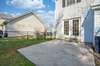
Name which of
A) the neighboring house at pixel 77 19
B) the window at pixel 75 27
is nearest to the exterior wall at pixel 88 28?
the neighboring house at pixel 77 19

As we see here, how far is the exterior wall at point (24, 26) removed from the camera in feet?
120

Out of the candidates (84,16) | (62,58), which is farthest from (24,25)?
(62,58)

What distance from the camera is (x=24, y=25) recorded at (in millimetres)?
38656

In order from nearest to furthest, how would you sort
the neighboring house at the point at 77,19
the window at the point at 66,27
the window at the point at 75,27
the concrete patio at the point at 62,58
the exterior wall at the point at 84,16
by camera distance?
1. the concrete patio at the point at 62,58
2. the neighboring house at the point at 77,19
3. the exterior wall at the point at 84,16
4. the window at the point at 75,27
5. the window at the point at 66,27

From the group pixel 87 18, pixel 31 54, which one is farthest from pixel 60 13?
pixel 31 54

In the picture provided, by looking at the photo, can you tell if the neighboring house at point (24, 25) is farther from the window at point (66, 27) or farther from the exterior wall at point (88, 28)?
the exterior wall at point (88, 28)

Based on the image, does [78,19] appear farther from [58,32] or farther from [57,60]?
[57,60]

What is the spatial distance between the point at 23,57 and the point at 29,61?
1069 mm

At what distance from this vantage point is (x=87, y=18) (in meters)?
16.0

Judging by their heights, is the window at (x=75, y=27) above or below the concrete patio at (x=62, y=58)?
above

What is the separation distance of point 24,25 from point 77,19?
22445 mm

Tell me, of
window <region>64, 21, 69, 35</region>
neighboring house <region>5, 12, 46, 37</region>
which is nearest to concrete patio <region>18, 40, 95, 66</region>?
window <region>64, 21, 69, 35</region>

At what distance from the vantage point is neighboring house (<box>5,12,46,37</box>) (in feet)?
120

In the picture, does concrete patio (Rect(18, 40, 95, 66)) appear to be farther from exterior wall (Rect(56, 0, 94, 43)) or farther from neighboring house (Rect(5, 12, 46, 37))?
neighboring house (Rect(5, 12, 46, 37))
